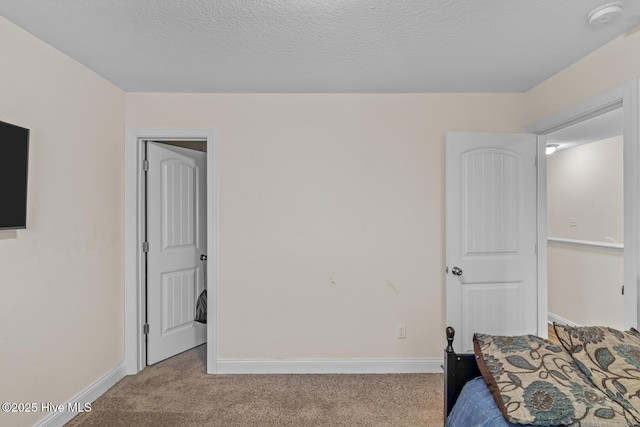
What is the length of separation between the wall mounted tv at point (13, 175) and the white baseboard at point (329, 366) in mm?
1784

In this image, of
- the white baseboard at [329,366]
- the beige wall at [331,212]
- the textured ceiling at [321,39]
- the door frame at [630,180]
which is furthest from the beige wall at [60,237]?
the door frame at [630,180]

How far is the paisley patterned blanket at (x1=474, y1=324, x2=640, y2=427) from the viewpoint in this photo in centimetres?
115

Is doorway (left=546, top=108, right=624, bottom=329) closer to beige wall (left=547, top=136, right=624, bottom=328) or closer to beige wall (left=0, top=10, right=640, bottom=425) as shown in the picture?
beige wall (left=547, top=136, right=624, bottom=328)

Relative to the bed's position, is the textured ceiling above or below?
above

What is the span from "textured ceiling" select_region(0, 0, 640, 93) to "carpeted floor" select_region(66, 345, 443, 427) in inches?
92.9

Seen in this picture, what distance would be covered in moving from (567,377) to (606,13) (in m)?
1.74

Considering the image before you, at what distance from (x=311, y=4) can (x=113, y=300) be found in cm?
256

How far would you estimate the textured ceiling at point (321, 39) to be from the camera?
1.67m

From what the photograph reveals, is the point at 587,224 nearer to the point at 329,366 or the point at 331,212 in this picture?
the point at 331,212

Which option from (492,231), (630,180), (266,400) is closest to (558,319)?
(492,231)

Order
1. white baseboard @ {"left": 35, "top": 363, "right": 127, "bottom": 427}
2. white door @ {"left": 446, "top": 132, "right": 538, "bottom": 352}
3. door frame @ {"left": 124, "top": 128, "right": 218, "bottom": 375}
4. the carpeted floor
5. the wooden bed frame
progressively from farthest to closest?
door frame @ {"left": 124, "top": 128, "right": 218, "bottom": 375}
white door @ {"left": 446, "top": 132, "right": 538, "bottom": 352}
the carpeted floor
white baseboard @ {"left": 35, "top": 363, "right": 127, "bottom": 427}
the wooden bed frame

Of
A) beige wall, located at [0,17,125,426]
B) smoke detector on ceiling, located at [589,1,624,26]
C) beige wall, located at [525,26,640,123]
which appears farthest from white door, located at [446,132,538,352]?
beige wall, located at [0,17,125,426]

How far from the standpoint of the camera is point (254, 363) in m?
2.81

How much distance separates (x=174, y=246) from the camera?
3158 millimetres
